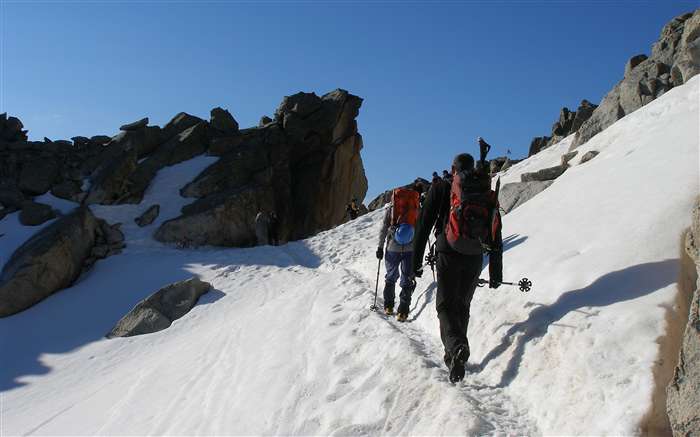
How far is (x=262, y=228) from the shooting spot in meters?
26.2

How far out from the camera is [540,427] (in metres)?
4.66

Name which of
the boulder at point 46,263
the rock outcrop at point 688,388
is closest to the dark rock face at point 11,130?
the boulder at point 46,263

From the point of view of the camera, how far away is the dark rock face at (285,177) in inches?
1060

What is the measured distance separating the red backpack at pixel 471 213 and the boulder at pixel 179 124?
31.9 m

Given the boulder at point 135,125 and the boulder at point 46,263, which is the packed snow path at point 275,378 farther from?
the boulder at point 135,125

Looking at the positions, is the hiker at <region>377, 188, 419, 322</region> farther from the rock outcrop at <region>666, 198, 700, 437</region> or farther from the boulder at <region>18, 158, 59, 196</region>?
the boulder at <region>18, 158, 59, 196</region>

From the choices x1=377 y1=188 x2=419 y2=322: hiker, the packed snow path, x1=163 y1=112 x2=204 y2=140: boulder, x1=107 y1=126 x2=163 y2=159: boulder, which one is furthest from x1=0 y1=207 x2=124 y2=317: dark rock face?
x1=377 y1=188 x2=419 y2=322: hiker

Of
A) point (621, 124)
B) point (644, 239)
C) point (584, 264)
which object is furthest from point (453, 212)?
point (621, 124)

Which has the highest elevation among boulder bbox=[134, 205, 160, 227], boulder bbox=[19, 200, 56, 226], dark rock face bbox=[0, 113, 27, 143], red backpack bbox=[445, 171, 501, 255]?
dark rock face bbox=[0, 113, 27, 143]

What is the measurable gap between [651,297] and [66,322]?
1808cm

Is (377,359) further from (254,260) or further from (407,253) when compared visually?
(254,260)

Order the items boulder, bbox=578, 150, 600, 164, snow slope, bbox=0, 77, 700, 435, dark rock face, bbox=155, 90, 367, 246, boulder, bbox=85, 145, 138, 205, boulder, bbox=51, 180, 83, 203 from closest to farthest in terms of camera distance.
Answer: snow slope, bbox=0, 77, 700, 435, boulder, bbox=578, 150, 600, 164, dark rock face, bbox=155, 90, 367, 246, boulder, bbox=51, 180, 83, 203, boulder, bbox=85, 145, 138, 205

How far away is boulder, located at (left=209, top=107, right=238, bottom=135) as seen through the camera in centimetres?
3547

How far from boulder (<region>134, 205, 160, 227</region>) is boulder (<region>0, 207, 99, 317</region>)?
3.04 meters
